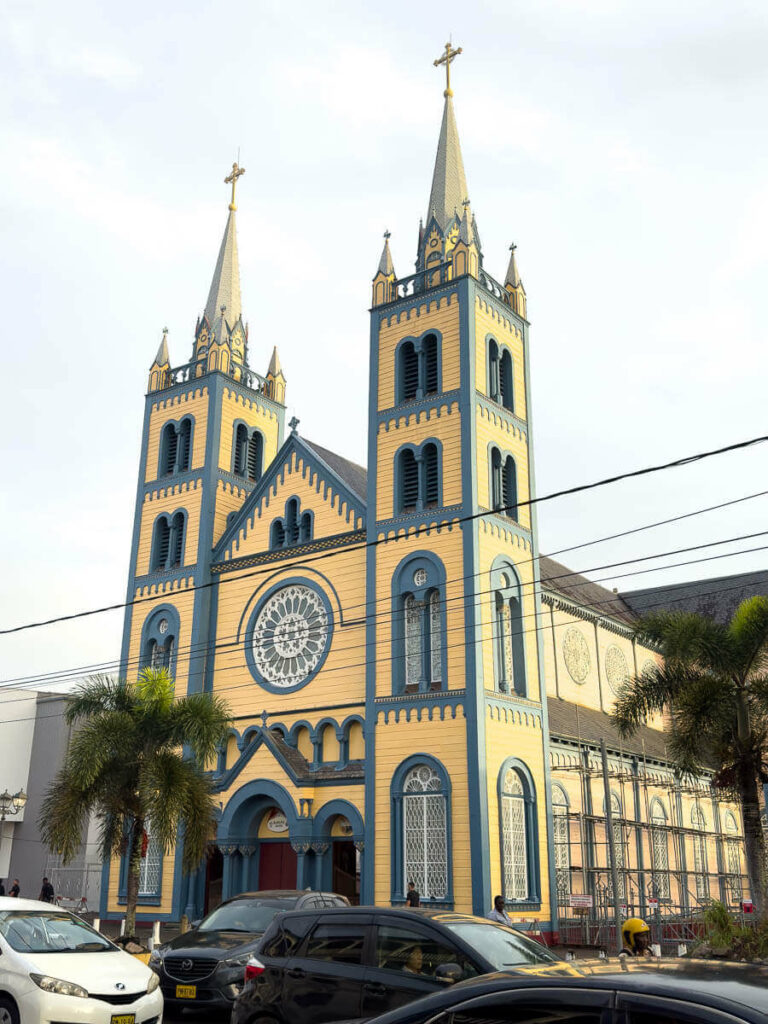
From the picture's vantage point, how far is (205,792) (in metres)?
25.7

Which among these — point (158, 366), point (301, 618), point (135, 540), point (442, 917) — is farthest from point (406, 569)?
point (442, 917)

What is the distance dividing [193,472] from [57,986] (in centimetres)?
2853

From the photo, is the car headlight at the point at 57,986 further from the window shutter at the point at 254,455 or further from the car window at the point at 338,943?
the window shutter at the point at 254,455

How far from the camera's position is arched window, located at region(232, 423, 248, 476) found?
3978cm

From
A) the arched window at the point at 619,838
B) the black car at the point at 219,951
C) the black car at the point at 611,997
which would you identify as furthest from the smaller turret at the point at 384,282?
the black car at the point at 611,997

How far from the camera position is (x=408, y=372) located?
34.0 meters

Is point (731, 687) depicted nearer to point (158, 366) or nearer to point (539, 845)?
point (539, 845)

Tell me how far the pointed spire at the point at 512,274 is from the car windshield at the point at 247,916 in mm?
24818

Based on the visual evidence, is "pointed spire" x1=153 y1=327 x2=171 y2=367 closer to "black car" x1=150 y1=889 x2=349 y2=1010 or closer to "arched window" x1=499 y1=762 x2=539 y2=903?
"arched window" x1=499 y1=762 x2=539 y2=903

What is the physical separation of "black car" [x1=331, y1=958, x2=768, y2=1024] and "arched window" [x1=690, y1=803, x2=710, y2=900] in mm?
36627

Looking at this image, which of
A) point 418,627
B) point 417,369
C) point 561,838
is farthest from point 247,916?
point 417,369

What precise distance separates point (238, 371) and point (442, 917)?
106 feet

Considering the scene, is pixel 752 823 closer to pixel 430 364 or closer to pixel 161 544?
pixel 430 364

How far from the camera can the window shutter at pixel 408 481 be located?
106ft
